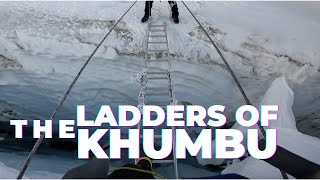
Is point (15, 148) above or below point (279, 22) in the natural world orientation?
below

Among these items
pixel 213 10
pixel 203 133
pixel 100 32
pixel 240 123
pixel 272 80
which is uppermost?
pixel 213 10

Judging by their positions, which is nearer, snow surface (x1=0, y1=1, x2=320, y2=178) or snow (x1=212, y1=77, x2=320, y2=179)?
snow (x1=212, y1=77, x2=320, y2=179)

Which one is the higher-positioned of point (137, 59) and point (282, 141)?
point (137, 59)

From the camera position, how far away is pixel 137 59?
3459 mm

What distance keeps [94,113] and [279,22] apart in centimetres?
229

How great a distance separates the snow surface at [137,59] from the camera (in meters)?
3.34

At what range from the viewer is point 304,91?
3365 mm

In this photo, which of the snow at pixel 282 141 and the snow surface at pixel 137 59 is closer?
the snow at pixel 282 141

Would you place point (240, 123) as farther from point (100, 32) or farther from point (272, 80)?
point (100, 32)

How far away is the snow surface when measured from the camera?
334cm

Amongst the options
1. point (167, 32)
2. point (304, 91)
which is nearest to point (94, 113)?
point (167, 32)

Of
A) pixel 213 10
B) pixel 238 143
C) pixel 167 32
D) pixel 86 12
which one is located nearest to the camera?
pixel 238 143

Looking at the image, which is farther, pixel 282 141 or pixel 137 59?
pixel 137 59

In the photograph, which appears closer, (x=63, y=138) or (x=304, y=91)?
(x=304, y=91)
